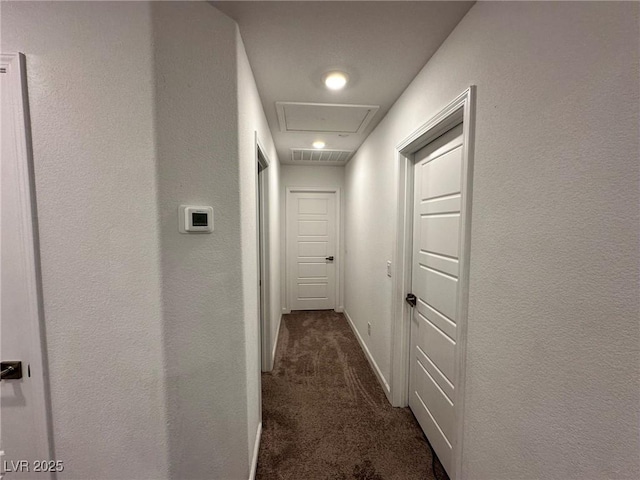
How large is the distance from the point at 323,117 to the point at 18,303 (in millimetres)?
2121

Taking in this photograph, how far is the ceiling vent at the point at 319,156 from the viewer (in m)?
3.11

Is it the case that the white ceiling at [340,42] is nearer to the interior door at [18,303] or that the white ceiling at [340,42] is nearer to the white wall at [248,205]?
the white wall at [248,205]

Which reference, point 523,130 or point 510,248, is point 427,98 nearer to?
point 523,130

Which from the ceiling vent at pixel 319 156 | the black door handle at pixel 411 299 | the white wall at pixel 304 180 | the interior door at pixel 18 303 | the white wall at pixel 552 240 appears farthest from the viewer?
the white wall at pixel 304 180

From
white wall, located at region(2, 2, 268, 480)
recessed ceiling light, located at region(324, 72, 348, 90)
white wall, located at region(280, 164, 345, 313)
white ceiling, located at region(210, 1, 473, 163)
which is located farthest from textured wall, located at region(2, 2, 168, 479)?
white wall, located at region(280, 164, 345, 313)

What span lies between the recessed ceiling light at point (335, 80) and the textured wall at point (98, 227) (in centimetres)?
93

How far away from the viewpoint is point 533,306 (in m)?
0.80

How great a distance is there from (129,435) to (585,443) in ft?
5.30

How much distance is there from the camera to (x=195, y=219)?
101 centimetres

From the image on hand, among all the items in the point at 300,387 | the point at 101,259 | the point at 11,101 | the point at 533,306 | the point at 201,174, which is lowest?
the point at 300,387

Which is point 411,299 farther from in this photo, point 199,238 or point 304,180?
point 304,180

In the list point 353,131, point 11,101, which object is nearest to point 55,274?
point 11,101

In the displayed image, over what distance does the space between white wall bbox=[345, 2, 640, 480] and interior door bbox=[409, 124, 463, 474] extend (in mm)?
228

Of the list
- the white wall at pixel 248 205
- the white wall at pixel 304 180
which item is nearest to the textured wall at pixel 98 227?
the white wall at pixel 248 205
